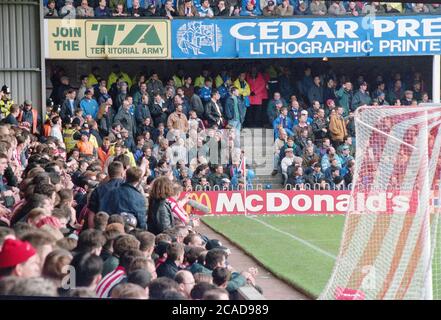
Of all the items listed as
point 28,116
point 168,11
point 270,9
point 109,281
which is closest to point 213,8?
point 168,11

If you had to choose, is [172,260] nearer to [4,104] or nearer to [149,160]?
[4,104]

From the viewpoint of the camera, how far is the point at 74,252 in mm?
6551

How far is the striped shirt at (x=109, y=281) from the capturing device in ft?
21.8

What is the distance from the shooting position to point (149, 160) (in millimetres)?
19125

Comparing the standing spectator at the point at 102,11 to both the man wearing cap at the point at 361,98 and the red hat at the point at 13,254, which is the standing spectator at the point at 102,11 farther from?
the red hat at the point at 13,254

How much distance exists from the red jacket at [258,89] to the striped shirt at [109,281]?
17077 mm

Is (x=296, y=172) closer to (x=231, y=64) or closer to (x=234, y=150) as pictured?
(x=234, y=150)

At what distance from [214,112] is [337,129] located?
8.66 ft

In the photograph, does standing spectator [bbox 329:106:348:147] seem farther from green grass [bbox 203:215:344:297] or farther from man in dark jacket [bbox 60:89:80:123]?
man in dark jacket [bbox 60:89:80:123]

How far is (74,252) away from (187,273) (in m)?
0.71

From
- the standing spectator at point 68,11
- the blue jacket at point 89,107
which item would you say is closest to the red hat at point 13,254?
the blue jacket at point 89,107

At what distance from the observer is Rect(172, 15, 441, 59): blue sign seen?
75.6 ft

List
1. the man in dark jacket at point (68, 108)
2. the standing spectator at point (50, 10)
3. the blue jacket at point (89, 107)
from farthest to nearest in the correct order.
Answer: the standing spectator at point (50, 10) → the blue jacket at point (89, 107) → the man in dark jacket at point (68, 108)
